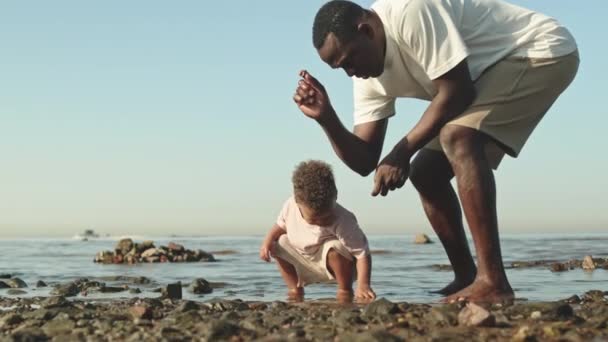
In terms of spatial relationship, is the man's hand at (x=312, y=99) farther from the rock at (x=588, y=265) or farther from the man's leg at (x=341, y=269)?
the rock at (x=588, y=265)

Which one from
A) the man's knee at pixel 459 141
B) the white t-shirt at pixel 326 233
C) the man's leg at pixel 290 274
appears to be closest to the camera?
the man's knee at pixel 459 141

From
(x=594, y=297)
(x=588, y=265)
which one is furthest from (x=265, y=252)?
(x=588, y=265)

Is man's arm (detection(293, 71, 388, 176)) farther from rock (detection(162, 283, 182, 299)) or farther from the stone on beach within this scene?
the stone on beach

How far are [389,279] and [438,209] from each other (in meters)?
2.10

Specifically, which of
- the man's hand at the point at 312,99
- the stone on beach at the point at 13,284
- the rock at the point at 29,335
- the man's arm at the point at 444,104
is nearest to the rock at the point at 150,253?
the stone on beach at the point at 13,284

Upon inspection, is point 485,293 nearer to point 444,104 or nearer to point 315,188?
point 444,104

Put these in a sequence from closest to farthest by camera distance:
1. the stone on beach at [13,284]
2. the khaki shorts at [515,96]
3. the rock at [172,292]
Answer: the khaki shorts at [515,96]
the rock at [172,292]
the stone on beach at [13,284]

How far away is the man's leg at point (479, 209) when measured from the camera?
5.12m

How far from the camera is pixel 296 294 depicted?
6.35 meters

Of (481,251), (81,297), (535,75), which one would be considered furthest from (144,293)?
(535,75)

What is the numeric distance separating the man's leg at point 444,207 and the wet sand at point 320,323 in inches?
48.3

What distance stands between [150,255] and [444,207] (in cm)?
997

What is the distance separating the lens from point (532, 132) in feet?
18.6

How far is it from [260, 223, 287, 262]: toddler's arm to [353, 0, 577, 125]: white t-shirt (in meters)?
1.45
